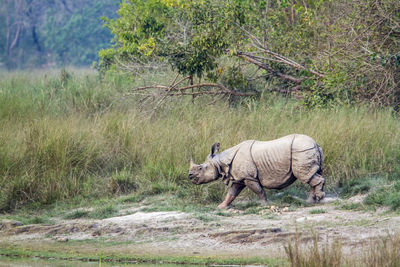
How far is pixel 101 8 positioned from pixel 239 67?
29.6 metres

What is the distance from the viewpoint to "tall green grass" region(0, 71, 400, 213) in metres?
9.49

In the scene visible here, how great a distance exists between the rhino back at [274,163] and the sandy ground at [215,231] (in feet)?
1.18

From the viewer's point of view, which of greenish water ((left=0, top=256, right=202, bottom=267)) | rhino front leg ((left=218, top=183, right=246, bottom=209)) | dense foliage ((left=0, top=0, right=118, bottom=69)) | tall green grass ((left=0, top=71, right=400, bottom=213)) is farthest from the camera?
dense foliage ((left=0, top=0, right=118, bottom=69))

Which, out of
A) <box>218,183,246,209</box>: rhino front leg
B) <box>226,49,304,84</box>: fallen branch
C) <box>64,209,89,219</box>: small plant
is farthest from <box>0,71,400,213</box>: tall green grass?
<box>226,49,304,84</box>: fallen branch

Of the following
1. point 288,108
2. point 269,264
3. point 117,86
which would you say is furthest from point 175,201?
point 117,86

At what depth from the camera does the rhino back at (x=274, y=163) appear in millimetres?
8211

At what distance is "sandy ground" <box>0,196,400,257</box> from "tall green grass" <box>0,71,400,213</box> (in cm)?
111

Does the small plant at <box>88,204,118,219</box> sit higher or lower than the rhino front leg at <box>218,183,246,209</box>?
lower

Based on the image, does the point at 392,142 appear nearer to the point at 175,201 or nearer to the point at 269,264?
the point at 175,201

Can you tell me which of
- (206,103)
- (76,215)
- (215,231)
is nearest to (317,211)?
(215,231)

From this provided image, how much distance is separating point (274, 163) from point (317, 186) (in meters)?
0.63

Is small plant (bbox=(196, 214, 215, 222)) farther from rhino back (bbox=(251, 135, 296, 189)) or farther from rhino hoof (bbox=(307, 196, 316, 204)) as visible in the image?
rhino hoof (bbox=(307, 196, 316, 204))

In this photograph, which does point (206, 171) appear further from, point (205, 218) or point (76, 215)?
point (76, 215)

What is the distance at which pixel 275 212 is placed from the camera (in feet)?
26.5
